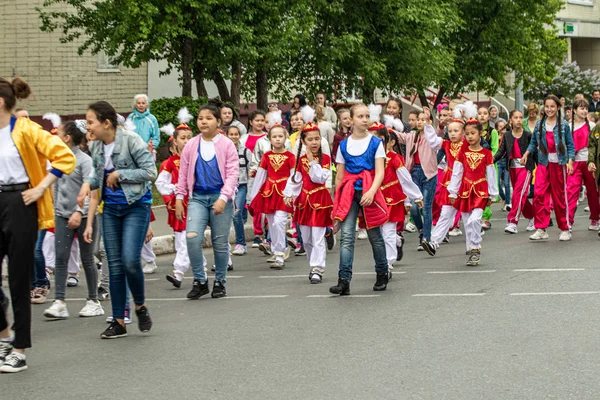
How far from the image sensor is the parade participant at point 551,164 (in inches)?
609

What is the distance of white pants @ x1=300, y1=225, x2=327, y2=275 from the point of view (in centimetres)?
1202

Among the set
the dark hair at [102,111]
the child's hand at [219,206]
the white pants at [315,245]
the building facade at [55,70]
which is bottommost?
the white pants at [315,245]

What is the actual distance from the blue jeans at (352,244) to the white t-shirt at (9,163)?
12.7ft

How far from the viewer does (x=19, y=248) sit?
7.70 meters

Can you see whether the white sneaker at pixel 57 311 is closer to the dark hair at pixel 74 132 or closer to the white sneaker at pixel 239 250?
the dark hair at pixel 74 132

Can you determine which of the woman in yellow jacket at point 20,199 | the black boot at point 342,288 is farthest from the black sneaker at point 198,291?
the woman in yellow jacket at point 20,199

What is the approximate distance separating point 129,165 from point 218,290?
2.44 m

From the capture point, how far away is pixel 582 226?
17.1 meters

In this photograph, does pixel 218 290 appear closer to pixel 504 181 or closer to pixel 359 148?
pixel 359 148

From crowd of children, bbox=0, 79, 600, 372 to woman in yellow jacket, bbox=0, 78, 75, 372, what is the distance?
5cm

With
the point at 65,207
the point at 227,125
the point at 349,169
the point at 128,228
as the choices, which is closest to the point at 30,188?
the point at 128,228

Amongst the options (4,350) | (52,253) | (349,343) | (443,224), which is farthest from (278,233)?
(4,350)

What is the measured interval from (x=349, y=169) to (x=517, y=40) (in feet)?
78.0

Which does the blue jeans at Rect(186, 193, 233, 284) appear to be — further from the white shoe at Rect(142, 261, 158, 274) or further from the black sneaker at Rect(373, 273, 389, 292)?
the white shoe at Rect(142, 261, 158, 274)
